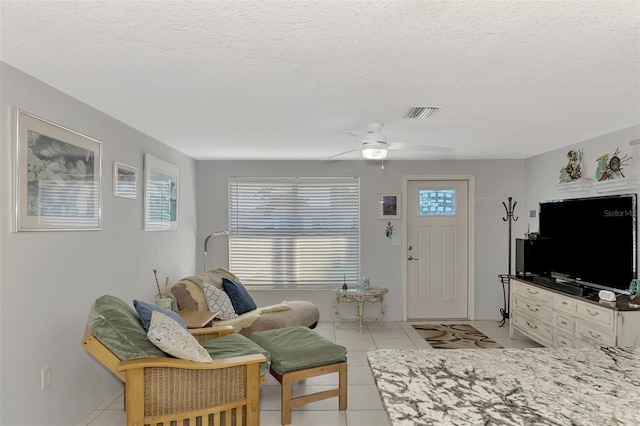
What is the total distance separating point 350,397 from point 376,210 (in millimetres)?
3017

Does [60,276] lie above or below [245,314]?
above

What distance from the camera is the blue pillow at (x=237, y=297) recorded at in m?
4.68

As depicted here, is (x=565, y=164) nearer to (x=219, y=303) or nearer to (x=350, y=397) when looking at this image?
(x=350, y=397)

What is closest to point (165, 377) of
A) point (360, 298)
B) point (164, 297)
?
point (164, 297)

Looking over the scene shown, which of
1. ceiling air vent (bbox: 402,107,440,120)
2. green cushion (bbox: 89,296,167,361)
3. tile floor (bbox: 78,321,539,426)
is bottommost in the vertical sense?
tile floor (bbox: 78,321,539,426)

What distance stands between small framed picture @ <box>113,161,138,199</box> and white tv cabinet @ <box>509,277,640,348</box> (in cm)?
412

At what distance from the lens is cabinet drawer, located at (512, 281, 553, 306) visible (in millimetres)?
4320

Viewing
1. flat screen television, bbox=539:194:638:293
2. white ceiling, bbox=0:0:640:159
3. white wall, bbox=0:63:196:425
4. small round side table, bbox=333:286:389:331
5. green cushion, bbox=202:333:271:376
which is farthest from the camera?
small round side table, bbox=333:286:389:331

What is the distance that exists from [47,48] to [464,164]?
520 cm

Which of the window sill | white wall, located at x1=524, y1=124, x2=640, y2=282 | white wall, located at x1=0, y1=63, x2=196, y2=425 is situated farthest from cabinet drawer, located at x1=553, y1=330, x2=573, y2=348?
white wall, located at x1=0, y1=63, x2=196, y2=425

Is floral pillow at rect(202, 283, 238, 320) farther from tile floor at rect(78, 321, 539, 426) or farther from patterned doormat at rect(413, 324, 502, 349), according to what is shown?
patterned doormat at rect(413, 324, 502, 349)

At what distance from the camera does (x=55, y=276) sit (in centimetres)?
273

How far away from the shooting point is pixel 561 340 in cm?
407

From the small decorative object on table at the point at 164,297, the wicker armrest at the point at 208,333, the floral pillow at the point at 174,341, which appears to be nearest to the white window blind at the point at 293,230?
the small decorative object on table at the point at 164,297
